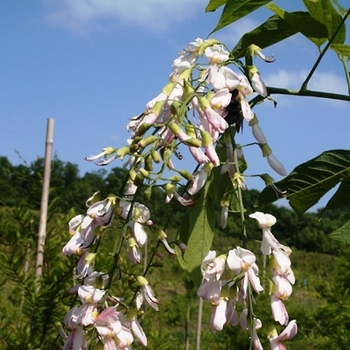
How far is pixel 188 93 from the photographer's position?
0.61 meters

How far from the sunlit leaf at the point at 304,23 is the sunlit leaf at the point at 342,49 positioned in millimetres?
21

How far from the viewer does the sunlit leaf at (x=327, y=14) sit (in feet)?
2.38

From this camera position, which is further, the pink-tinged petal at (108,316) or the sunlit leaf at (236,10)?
the sunlit leaf at (236,10)

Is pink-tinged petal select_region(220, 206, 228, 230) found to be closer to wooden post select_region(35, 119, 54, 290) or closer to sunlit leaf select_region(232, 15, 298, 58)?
sunlit leaf select_region(232, 15, 298, 58)

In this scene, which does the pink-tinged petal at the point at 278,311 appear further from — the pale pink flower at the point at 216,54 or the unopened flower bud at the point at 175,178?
the pale pink flower at the point at 216,54

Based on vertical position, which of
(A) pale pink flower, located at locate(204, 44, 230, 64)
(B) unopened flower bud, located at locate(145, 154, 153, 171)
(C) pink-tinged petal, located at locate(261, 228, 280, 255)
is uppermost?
(A) pale pink flower, located at locate(204, 44, 230, 64)

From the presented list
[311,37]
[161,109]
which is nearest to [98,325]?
[161,109]

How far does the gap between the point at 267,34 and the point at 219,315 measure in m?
0.44

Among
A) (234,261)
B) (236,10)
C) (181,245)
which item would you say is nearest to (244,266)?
(234,261)

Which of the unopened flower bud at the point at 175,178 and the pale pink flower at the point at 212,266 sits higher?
the unopened flower bud at the point at 175,178

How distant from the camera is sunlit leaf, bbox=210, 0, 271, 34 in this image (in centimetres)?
68

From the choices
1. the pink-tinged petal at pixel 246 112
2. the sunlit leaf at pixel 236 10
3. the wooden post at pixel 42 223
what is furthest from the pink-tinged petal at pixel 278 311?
the wooden post at pixel 42 223

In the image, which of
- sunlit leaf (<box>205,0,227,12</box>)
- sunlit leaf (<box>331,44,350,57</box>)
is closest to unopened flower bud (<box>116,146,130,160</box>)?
sunlit leaf (<box>205,0,227,12</box>)

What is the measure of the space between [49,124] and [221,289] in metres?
2.12
